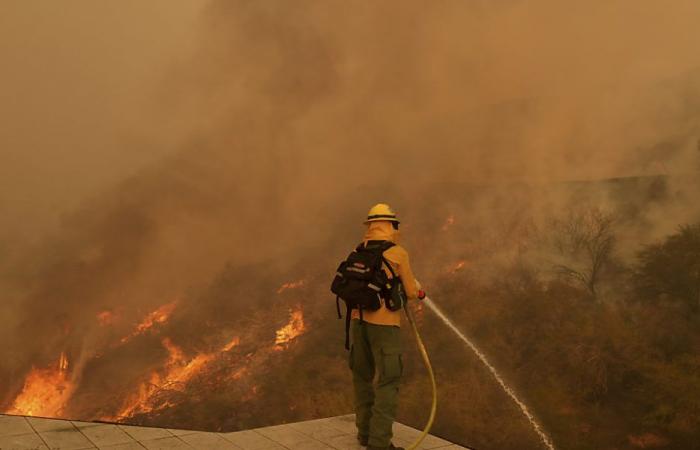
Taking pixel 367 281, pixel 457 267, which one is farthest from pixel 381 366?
pixel 457 267

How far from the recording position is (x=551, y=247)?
54.3ft

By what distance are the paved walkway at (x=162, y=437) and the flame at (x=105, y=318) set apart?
23194 mm

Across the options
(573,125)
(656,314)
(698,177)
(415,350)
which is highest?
(573,125)

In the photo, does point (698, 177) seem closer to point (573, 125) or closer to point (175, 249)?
point (573, 125)

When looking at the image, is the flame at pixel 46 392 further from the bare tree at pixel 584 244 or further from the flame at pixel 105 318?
the bare tree at pixel 584 244

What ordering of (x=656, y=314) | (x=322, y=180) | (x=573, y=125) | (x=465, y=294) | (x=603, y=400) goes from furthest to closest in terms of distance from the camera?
(x=322, y=180) < (x=573, y=125) < (x=465, y=294) < (x=656, y=314) < (x=603, y=400)

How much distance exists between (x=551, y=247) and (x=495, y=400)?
5.97 m

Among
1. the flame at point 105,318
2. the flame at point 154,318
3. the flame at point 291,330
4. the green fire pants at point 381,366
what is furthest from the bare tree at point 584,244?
the flame at point 105,318

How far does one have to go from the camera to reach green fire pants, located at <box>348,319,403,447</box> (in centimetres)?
371

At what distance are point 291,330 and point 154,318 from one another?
9.82 meters

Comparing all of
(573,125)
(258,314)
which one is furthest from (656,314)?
(258,314)

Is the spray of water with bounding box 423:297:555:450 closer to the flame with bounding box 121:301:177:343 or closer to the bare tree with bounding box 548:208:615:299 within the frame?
the bare tree with bounding box 548:208:615:299

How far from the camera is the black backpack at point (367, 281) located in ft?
12.1

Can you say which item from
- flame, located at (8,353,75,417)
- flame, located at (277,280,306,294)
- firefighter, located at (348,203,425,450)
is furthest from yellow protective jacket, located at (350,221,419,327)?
flame, located at (8,353,75,417)
